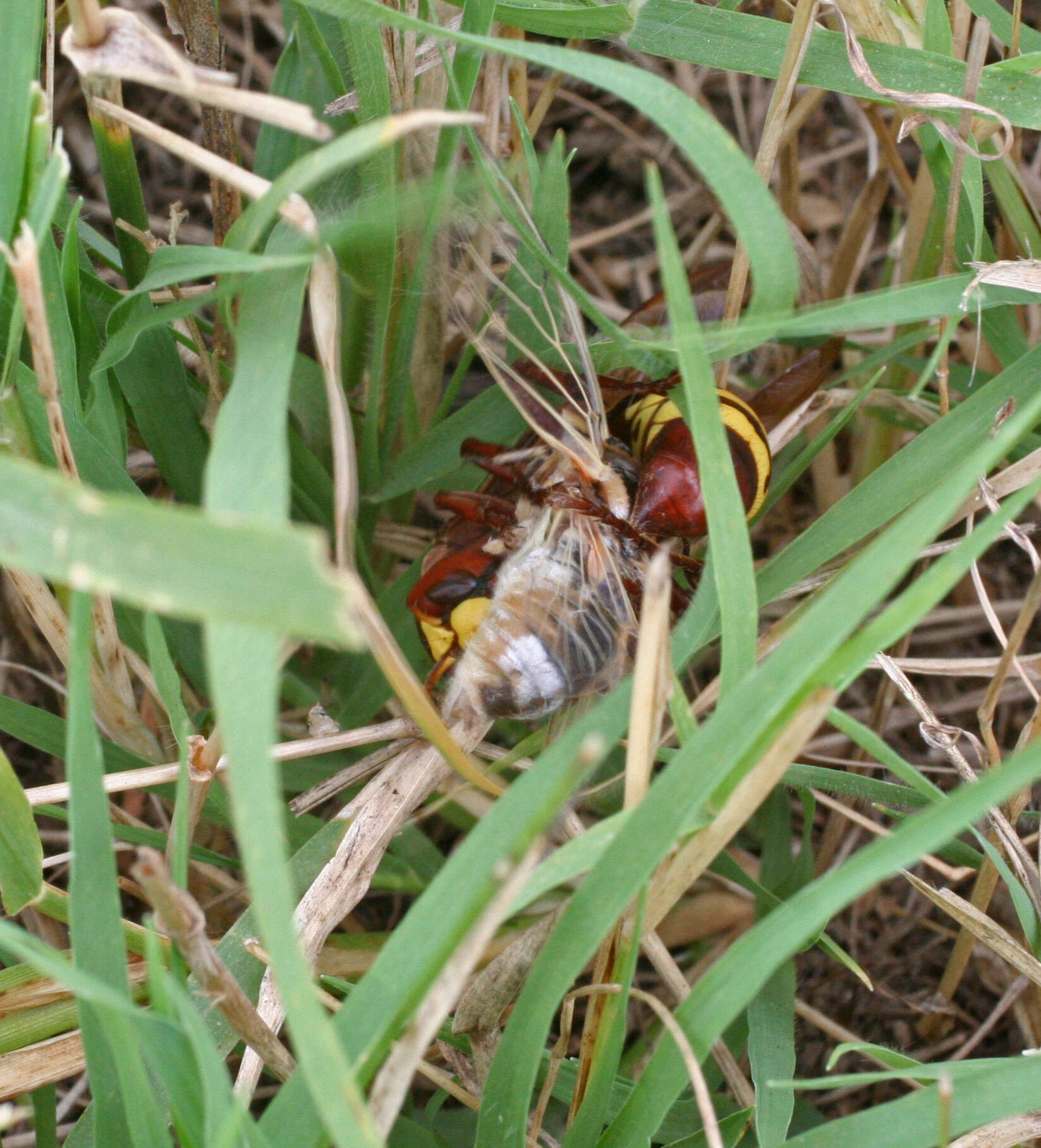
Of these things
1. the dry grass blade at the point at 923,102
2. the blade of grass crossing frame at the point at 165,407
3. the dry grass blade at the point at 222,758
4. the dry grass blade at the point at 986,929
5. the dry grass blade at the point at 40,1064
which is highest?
the dry grass blade at the point at 923,102

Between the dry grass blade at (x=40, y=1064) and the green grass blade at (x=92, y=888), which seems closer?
the green grass blade at (x=92, y=888)

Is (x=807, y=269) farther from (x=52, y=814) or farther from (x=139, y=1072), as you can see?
(x=139, y=1072)

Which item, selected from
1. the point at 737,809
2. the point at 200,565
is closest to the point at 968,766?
the point at 737,809

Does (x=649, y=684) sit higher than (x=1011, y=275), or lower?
lower

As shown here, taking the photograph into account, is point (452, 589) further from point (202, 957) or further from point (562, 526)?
point (202, 957)

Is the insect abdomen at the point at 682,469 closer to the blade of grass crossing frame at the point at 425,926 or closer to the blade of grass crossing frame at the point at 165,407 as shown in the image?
the blade of grass crossing frame at the point at 165,407

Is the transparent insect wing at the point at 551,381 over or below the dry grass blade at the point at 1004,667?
over

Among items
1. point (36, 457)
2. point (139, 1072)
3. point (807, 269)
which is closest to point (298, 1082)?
point (139, 1072)

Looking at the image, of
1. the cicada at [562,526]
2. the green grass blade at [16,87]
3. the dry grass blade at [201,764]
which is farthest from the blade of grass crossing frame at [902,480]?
the green grass blade at [16,87]
